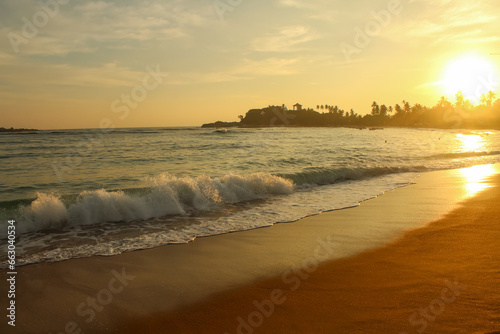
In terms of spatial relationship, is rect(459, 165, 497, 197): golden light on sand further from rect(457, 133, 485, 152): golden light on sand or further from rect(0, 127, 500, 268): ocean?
rect(457, 133, 485, 152): golden light on sand

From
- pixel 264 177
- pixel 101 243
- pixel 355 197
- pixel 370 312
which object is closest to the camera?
pixel 370 312

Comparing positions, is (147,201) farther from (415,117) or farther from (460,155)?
(415,117)

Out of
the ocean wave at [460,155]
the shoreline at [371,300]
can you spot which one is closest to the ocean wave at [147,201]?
the shoreline at [371,300]

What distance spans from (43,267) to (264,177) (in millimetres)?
8973

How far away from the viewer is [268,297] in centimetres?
446

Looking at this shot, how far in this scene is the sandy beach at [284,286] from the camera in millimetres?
3791

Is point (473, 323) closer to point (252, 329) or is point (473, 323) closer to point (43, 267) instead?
point (252, 329)

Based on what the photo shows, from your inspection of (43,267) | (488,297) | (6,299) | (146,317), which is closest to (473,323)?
(488,297)

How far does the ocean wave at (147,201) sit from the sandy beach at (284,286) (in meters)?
3.16

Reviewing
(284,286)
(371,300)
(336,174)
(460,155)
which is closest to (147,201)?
(284,286)

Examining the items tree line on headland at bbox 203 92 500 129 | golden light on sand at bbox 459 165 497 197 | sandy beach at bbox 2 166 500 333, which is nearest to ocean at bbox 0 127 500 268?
sandy beach at bbox 2 166 500 333

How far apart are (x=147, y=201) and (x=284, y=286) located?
A: 666 centimetres

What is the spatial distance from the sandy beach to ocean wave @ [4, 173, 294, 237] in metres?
3.16

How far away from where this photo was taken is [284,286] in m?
4.77
